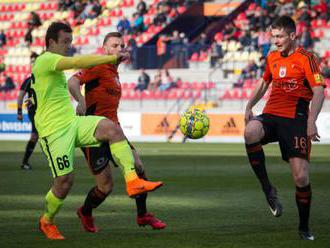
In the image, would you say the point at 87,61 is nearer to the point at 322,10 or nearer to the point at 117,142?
the point at 117,142

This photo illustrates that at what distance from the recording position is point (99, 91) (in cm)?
949

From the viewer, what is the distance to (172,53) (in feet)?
119

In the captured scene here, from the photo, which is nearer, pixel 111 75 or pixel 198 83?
pixel 111 75

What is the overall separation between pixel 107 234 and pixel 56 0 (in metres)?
38.0

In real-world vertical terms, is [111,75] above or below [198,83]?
above

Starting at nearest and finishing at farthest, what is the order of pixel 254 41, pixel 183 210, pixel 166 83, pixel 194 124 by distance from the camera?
pixel 183 210 → pixel 194 124 → pixel 166 83 → pixel 254 41

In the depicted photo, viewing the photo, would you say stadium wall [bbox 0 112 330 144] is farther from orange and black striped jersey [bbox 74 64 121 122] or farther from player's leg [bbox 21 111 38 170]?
orange and black striped jersey [bbox 74 64 121 122]

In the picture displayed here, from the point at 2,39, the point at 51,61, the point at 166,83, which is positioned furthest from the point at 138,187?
the point at 2,39

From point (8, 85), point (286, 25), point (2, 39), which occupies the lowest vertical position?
point (8, 85)

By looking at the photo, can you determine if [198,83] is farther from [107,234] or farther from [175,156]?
[107,234]

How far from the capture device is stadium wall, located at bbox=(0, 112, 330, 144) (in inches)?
1235

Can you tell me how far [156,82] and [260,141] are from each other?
86.6 ft

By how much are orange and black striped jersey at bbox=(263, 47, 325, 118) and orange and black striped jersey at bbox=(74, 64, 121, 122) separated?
1.62 m

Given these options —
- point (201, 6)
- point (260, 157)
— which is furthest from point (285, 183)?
point (201, 6)
